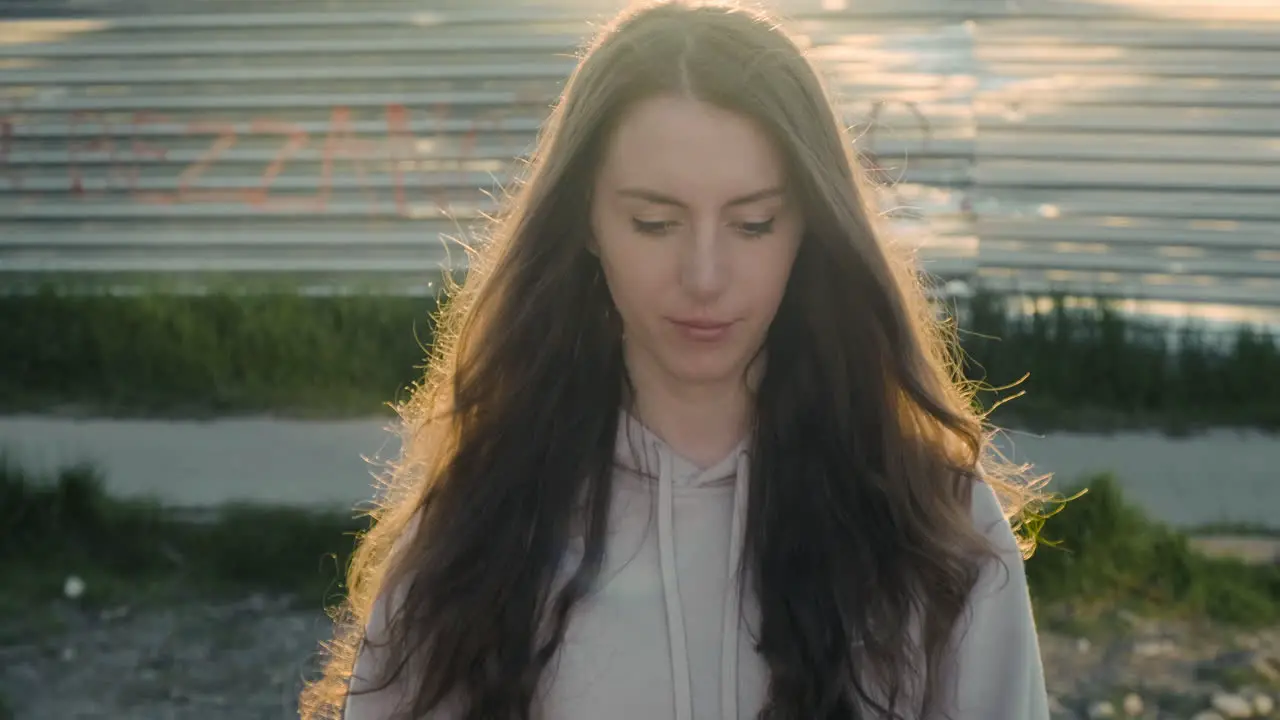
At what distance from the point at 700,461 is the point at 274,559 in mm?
3143

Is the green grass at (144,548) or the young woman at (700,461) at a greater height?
the young woman at (700,461)

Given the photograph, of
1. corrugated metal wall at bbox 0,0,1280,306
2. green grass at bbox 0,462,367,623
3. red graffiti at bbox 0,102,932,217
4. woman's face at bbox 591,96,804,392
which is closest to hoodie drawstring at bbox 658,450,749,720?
woman's face at bbox 591,96,804,392

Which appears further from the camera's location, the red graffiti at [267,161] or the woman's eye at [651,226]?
the red graffiti at [267,161]

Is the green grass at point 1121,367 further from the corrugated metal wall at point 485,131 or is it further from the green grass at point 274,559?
the green grass at point 274,559

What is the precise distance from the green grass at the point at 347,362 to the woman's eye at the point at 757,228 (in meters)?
4.52

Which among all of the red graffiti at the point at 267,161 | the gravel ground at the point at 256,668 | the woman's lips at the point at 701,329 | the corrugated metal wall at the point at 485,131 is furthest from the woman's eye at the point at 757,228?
the red graffiti at the point at 267,161

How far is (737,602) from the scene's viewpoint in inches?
76.0

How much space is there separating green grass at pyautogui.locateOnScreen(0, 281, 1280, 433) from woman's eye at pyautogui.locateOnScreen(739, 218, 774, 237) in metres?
4.52

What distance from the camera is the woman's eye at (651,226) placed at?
1856mm

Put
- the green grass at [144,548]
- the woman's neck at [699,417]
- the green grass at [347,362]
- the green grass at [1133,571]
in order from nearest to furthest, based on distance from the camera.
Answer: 1. the woman's neck at [699,417]
2. the green grass at [1133,571]
3. the green grass at [144,548]
4. the green grass at [347,362]

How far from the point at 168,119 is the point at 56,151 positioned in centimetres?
52

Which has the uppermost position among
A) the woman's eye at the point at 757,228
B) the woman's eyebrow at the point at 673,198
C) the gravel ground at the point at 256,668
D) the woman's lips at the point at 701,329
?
the woman's eyebrow at the point at 673,198

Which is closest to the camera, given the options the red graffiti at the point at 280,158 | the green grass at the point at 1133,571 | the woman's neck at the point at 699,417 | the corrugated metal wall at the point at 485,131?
the woman's neck at the point at 699,417

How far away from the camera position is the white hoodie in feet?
6.23
